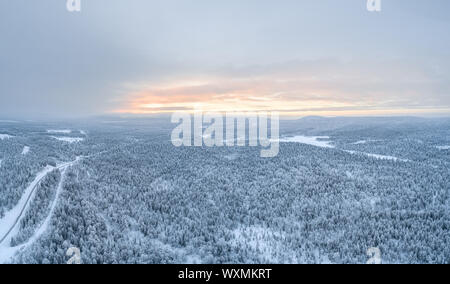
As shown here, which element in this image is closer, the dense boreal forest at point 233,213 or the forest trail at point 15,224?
the forest trail at point 15,224

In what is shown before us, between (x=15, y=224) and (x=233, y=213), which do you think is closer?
(x=15, y=224)

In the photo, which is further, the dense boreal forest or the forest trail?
the dense boreal forest

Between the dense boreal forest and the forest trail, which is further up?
the forest trail

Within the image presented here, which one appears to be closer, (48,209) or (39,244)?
(39,244)

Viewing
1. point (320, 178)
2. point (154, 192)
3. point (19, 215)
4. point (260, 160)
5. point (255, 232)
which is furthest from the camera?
point (260, 160)

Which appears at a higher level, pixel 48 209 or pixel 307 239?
pixel 48 209

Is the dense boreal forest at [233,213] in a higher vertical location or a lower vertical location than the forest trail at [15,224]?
lower

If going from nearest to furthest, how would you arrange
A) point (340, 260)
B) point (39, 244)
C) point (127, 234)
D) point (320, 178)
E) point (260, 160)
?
point (39, 244) < point (340, 260) < point (127, 234) < point (320, 178) < point (260, 160)

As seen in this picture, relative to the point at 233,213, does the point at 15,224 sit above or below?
above

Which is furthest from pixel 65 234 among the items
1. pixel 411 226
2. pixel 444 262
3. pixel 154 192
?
pixel 411 226

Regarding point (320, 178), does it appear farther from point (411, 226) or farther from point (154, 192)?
point (154, 192)
